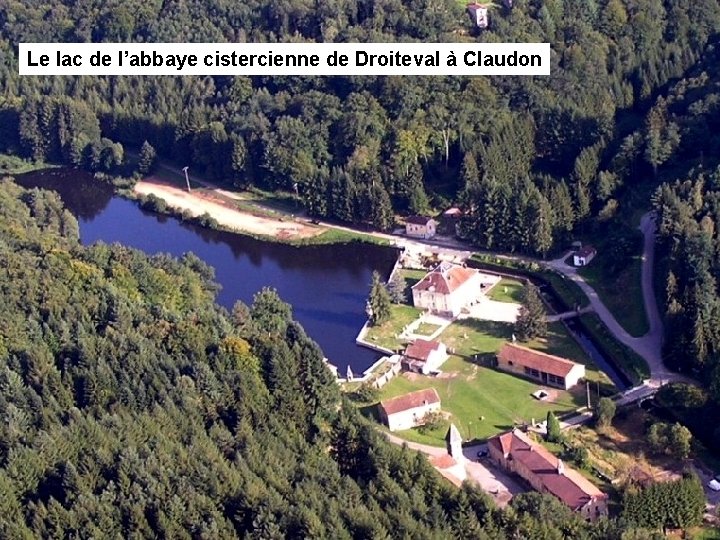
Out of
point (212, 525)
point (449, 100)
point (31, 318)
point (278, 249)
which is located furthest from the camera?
point (449, 100)

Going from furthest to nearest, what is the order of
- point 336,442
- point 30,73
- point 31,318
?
point 30,73
point 31,318
point 336,442

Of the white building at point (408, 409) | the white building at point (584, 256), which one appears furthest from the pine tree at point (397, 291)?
the white building at point (408, 409)

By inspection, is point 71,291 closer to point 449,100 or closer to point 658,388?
point 658,388

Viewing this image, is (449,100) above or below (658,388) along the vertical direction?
above

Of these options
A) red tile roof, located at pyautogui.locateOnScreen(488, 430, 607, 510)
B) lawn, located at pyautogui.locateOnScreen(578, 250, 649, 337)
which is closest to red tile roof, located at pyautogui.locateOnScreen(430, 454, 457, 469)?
red tile roof, located at pyautogui.locateOnScreen(488, 430, 607, 510)

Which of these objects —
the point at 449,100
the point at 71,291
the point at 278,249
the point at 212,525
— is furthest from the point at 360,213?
the point at 212,525

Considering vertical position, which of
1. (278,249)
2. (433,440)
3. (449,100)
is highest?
(449,100)
